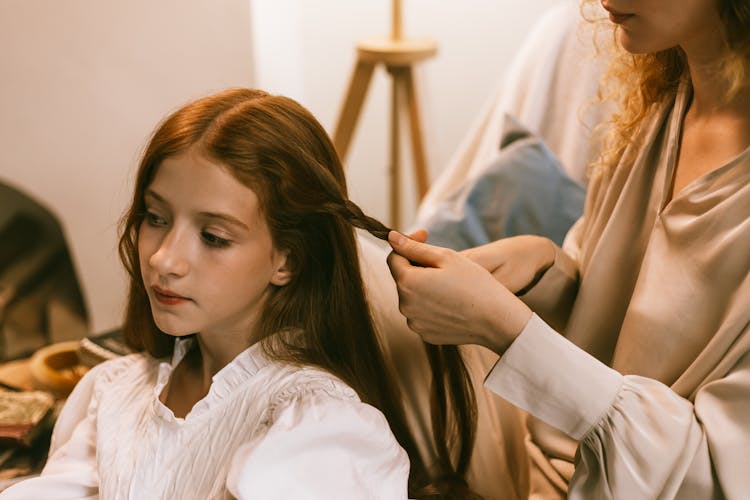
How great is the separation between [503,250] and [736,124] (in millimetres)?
318

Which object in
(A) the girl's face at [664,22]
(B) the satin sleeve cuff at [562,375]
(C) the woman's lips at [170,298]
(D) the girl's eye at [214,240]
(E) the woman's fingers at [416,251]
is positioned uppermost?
(A) the girl's face at [664,22]

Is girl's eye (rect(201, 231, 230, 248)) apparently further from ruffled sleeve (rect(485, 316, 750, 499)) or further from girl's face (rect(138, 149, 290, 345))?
ruffled sleeve (rect(485, 316, 750, 499))

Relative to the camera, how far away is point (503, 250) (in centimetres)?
120

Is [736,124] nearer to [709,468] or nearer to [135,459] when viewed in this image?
[709,468]

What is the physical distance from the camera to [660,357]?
110 cm

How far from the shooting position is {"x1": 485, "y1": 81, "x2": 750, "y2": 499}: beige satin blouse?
994mm

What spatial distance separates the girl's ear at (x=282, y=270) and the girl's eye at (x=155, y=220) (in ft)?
0.44

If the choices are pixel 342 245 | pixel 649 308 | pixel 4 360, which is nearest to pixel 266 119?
pixel 342 245

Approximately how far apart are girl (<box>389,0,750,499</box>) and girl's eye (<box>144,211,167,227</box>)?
0.86ft

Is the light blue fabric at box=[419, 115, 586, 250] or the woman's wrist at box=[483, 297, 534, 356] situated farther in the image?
the light blue fabric at box=[419, 115, 586, 250]

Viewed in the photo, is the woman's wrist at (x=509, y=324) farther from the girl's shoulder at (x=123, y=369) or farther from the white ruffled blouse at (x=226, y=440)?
the girl's shoulder at (x=123, y=369)

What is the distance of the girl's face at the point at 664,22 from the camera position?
1027 millimetres

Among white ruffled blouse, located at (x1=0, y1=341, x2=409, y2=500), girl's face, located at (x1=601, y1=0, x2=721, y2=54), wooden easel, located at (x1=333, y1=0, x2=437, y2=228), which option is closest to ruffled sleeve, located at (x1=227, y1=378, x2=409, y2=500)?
white ruffled blouse, located at (x1=0, y1=341, x2=409, y2=500)

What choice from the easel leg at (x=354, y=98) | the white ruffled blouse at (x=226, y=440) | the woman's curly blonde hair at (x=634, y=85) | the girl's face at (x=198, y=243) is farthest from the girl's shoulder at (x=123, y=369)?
the easel leg at (x=354, y=98)
